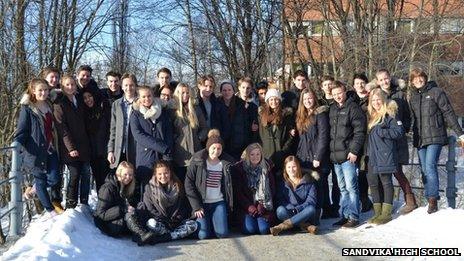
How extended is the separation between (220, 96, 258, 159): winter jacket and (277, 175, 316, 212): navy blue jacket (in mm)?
941

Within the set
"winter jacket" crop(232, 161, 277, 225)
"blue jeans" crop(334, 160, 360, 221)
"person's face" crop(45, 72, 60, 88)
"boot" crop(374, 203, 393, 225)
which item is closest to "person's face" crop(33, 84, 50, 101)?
"person's face" crop(45, 72, 60, 88)

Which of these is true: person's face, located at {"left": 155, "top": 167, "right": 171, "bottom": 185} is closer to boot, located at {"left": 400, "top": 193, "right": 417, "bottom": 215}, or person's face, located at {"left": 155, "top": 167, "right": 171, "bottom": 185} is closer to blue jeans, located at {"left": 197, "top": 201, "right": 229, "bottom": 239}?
blue jeans, located at {"left": 197, "top": 201, "right": 229, "bottom": 239}

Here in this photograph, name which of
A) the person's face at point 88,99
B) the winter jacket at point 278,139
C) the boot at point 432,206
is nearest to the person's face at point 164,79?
the person's face at point 88,99

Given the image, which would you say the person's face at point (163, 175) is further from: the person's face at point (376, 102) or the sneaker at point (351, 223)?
the person's face at point (376, 102)

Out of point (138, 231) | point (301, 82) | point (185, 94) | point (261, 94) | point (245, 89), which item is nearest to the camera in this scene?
point (138, 231)

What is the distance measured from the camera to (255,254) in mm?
5727

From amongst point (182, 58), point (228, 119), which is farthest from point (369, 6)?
point (228, 119)

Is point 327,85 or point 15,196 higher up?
point 327,85

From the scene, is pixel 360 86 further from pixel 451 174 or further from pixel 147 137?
pixel 147 137

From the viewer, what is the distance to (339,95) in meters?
7.02

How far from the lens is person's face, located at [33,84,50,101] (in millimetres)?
6629

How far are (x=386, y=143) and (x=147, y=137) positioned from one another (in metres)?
2.97

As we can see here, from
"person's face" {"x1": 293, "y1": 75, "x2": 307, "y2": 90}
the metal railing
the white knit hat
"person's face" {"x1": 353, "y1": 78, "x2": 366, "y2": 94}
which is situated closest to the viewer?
the metal railing

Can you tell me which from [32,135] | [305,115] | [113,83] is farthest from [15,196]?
[305,115]
